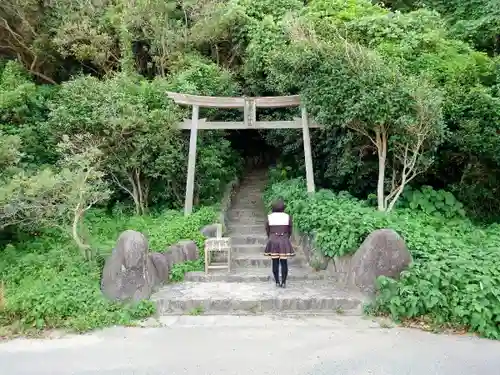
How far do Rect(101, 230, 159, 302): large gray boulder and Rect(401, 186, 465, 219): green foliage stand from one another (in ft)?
21.0

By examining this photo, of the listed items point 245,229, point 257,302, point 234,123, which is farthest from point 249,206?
point 257,302

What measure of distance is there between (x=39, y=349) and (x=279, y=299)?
11.6ft

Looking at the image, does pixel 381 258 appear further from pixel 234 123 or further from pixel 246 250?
pixel 234 123

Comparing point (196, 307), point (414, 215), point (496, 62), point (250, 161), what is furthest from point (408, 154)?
point (250, 161)

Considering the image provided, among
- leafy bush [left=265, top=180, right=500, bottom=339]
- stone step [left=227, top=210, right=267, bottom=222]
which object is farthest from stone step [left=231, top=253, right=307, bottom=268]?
stone step [left=227, top=210, right=267, bottom=222]

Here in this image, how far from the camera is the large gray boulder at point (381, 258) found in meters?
7.11

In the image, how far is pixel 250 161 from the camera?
1872cm

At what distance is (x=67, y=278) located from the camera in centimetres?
729

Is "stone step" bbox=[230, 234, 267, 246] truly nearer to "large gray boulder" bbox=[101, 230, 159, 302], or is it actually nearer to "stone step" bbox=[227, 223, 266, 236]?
"stone step" bbox=[227, 223, 266, 236]

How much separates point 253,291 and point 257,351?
2.08m

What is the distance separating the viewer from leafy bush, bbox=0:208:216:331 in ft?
21.4

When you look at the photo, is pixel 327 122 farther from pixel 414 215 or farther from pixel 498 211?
pixel 498 211

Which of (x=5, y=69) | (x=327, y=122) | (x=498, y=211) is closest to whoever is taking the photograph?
(x=327, y=122)

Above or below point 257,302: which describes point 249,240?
above
